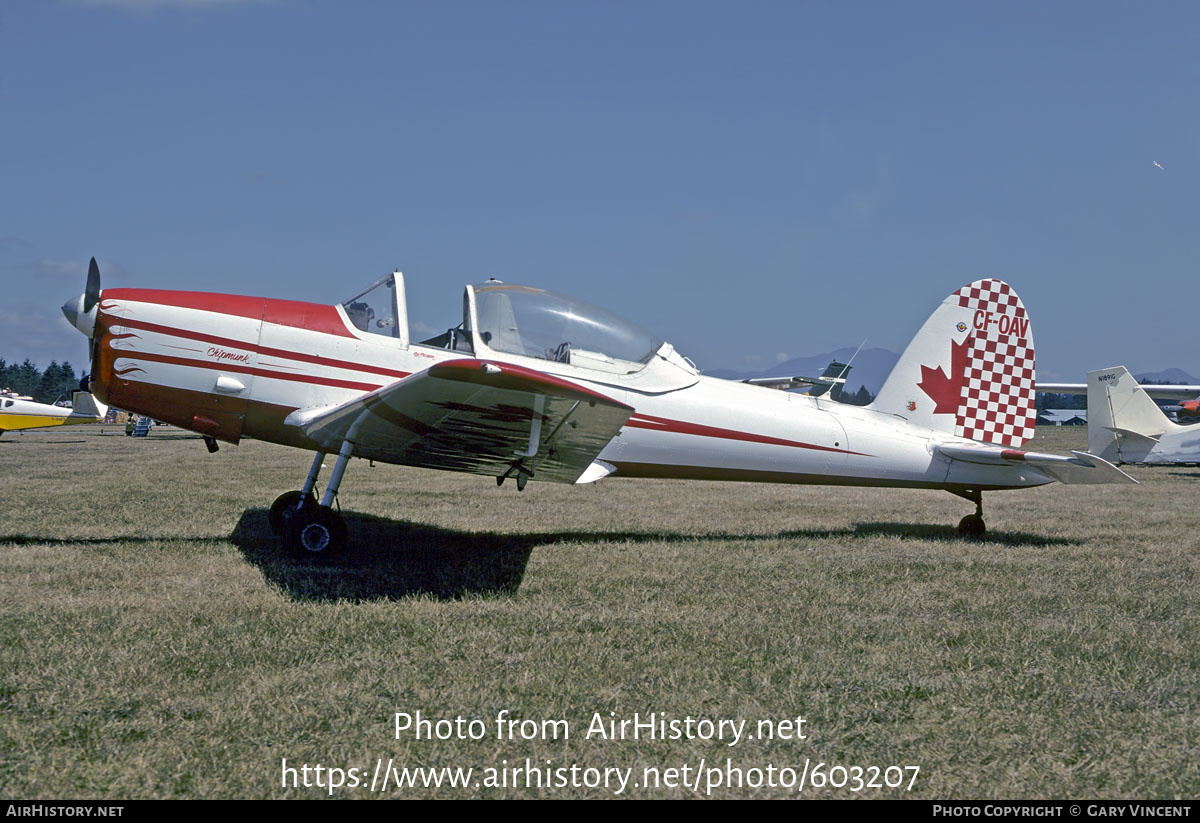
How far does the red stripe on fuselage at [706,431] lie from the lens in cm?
663

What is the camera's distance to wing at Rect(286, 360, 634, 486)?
420 cm

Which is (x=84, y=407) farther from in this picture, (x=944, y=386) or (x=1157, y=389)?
(x=1157, y=389)

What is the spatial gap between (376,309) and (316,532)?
1666 mm

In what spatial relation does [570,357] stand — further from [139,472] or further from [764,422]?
[139,472]

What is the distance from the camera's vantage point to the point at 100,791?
2348 mm

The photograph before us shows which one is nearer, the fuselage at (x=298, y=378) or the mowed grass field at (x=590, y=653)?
the mowed grass field at (x=590, y=653)

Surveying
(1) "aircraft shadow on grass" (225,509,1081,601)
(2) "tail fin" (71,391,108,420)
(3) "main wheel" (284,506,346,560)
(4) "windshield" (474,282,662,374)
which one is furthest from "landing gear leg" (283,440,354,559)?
(2) "tail fin" (71,391,108,420)

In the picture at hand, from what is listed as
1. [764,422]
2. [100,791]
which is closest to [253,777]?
[100,791]

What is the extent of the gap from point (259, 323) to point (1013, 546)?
6149 millimetres

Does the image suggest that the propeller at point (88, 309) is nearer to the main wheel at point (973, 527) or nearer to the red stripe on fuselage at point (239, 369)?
the red stripe on fuselage at point (239, 369)

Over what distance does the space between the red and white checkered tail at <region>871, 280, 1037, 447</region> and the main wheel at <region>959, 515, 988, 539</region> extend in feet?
2.34

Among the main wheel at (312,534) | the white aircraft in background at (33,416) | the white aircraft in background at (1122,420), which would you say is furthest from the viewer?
the white aircraft in background at (1122,420)

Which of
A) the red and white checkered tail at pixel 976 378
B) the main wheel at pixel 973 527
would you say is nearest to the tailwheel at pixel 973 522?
the main wheel at pixel 973 527

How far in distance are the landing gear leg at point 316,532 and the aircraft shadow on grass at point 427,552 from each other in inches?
4.1
